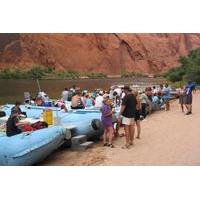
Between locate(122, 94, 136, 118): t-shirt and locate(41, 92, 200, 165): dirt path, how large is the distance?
59 cm

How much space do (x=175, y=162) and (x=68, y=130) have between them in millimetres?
2066

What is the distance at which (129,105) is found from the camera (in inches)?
280

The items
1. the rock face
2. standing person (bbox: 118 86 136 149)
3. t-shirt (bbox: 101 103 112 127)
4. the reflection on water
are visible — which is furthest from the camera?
the reflection on water

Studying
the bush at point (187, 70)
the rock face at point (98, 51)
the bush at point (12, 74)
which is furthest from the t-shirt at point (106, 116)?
the bush at point (187, 70)

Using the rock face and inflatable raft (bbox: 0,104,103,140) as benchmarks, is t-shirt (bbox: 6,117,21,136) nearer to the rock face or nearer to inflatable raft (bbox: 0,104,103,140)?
inflatable raft (bbox: 0,104,103,140)

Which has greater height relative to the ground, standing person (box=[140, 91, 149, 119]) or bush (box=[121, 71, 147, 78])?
bush (box=[121, 71, 147, 78])

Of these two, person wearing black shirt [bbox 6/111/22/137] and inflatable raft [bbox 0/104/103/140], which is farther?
inflatable raft [bbox 0/104/103/140]

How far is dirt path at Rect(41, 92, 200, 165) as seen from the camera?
21.6 ft

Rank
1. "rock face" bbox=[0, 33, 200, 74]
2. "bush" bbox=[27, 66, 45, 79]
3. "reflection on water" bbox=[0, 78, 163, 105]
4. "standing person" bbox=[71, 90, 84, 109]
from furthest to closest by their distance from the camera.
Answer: "bush" bbox=[27, 66, 45, 79] < "reflection on water" bbox=[0, 78, 163, 105] < "rock face" bbox=[0, 33, 200, 74] < "standing person" bbox=[71, 90, 84, 109]

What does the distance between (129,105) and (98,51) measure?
13.3 meters

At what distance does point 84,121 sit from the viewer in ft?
26.6

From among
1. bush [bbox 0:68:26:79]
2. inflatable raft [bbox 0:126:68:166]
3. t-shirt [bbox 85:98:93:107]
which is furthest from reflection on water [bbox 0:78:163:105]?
inflatable raft [bbox 0:126:68:166]

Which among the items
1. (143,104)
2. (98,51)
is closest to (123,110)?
(143,104)
